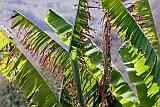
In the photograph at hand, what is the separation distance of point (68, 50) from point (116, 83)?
2.37 feet

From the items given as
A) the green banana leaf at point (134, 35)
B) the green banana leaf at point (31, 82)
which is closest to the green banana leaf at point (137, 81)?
the green banana leaf at point (134, 35)

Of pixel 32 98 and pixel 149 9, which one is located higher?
pixel 149 9

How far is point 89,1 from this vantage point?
3.99 m

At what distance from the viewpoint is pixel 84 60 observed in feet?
12.3

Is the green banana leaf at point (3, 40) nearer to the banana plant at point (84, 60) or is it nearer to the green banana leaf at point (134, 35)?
the banana plant at point (84, 60)

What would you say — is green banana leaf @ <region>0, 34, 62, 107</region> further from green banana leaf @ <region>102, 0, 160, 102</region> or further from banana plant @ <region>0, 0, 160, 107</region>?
green banana leaf @ <region>102, 0, 160, 102</region>

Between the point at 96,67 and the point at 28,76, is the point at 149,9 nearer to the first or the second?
the point at 96,67

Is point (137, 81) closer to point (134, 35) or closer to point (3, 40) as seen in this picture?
point (134, 35)

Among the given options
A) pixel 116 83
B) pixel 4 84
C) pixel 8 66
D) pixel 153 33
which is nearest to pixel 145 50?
pixel 153 33

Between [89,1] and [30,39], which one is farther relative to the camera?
[89,1]

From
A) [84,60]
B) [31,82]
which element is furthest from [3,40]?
[84,60]

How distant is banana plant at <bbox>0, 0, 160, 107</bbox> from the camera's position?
3291 mm

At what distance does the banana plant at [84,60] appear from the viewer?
10.8 ft

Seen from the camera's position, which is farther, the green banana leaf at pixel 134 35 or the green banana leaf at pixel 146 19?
the green banana leaf at pixel 146 19
